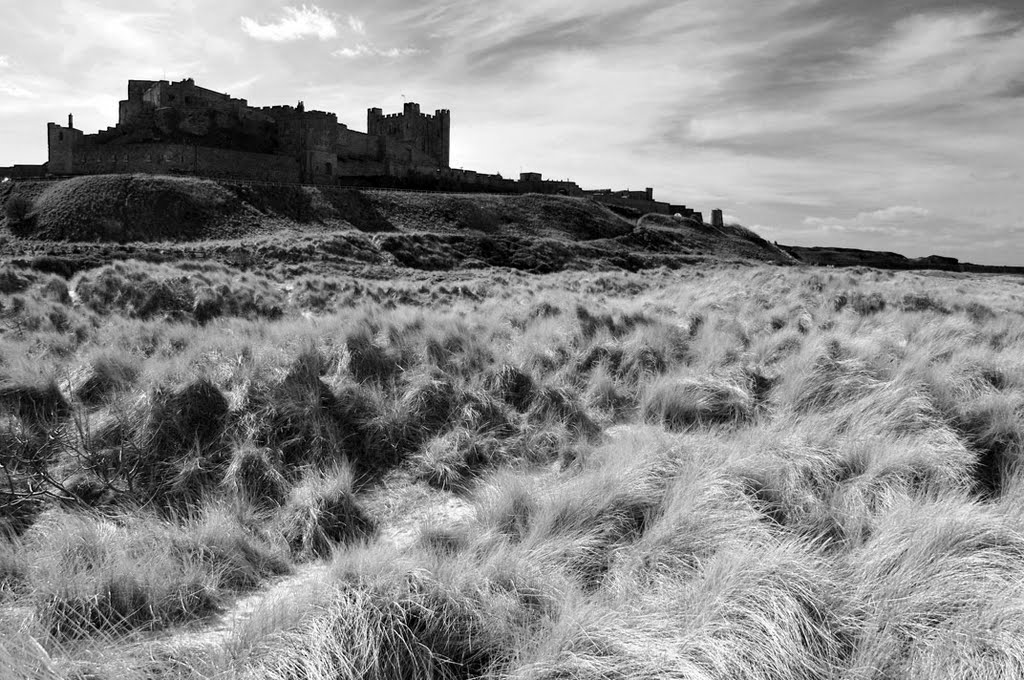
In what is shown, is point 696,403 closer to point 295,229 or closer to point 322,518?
point 322,518

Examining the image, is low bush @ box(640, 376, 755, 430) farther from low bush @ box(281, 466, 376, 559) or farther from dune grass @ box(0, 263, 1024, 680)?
low bush @ box(281, 466, 376, 559)

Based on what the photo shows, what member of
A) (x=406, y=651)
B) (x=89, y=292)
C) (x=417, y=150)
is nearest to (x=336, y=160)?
(x=417, y=150)

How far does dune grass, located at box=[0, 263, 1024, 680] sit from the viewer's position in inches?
83.8

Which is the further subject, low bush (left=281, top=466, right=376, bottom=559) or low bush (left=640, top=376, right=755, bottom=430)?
low bush (left=640, top=376, right=755, bottom=430)

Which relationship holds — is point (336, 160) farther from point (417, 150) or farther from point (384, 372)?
point (384, 372)

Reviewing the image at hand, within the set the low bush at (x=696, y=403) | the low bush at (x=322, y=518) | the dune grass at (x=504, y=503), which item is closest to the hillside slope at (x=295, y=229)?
the dune grass at (x=504, y=503)

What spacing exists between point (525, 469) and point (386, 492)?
923 mm

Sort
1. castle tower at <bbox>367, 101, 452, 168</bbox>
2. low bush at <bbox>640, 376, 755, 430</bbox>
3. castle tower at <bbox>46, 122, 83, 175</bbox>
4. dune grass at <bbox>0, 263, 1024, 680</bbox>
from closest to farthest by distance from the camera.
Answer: dune grass at <bbox>0, 263, 1024, 680</bbox>
low bush at <bbox>640, 376, 755, 430</bbox>
castle tower at <bbox>46, 122, 83, 175</bbox>
castle tower at <bbox>367, 101, 452, 168</bbox>

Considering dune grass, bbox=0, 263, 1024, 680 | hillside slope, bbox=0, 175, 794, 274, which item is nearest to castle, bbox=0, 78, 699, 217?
Answer: hillside slope, bbox=0, 175, 794, 274

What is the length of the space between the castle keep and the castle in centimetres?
8

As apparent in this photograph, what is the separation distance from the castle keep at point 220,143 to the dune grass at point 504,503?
2048 inches

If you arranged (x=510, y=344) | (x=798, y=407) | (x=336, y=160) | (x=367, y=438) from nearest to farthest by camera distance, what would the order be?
1. (x=367, y=438)
2. (x=798, y=407)
3. (x=510, y=344)
4. (x=336, y=160)

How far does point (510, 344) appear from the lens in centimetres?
639

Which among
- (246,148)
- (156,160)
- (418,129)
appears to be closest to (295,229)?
(156,160)
